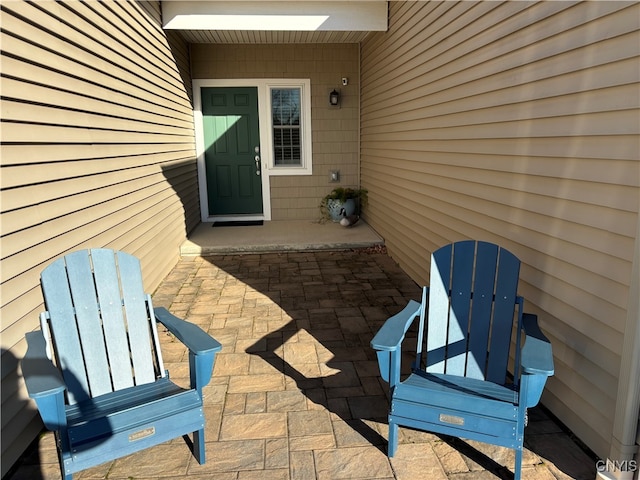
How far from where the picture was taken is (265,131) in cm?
693

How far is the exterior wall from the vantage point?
6707 mm

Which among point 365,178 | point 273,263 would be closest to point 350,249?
point 273,263

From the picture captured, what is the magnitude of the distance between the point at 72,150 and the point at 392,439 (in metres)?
2.34

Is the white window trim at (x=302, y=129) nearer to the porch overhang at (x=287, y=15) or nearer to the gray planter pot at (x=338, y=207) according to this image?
the gray planter pot at (x=338, y=207)

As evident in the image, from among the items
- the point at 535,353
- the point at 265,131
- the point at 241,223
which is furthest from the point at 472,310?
the point at 265,131

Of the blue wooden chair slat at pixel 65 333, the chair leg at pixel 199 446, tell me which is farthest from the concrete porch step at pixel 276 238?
the chair leg at pixel 199 446

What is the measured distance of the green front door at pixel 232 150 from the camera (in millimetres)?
6828

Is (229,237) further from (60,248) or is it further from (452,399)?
(452,399)

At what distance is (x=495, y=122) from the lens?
9.25 feet

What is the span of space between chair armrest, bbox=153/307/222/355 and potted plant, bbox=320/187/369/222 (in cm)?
475

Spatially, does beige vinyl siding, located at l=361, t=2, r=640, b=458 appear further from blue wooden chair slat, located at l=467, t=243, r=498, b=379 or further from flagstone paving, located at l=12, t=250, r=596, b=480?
flagstone paving, located at l=12, t=250, r=596, b=480

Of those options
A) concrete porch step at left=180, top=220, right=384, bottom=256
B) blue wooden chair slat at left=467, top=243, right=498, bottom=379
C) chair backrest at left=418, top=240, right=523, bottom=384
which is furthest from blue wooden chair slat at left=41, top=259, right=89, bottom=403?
concrete porch step at left=180, top=220, right=384, bottom=256

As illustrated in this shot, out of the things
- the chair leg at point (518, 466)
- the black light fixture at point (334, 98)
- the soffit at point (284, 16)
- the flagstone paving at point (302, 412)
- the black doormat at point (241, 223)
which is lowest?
the flagstone paving at point (302, 412)

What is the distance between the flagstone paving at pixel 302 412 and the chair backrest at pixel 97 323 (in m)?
0.36
